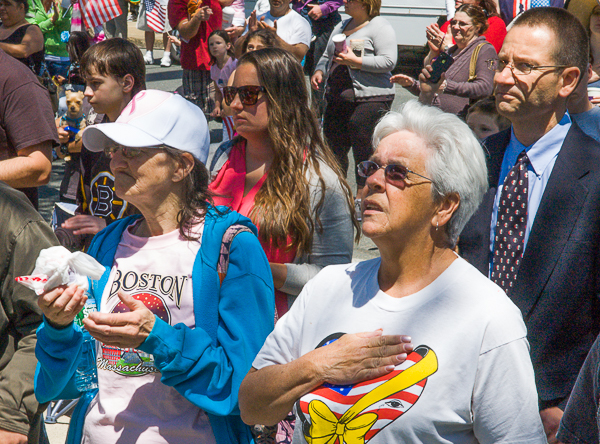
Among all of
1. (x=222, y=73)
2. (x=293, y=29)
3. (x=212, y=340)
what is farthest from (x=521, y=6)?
(x=212, y=340)

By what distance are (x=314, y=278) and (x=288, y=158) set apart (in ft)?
3.60

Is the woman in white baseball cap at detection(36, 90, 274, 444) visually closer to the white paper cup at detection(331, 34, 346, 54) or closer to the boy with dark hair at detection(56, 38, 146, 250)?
the boy with dark hair at detection(56, 38, 146, 250)

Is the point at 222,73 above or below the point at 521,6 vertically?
below

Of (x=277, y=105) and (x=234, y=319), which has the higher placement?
(x=277, y=105)

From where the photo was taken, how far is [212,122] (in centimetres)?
1062

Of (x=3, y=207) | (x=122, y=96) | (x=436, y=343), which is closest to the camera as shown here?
(x=436, y=343)

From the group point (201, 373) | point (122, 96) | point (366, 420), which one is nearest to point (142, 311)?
point (201, 373)

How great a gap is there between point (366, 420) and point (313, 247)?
1.28 m

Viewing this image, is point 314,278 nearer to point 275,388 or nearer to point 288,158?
point 275,388

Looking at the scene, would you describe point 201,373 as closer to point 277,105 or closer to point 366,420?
point 366,420

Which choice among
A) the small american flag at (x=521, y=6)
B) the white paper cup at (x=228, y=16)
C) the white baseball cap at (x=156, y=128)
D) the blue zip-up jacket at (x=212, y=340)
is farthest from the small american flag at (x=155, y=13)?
the blue zip-up jacket at (x=212, y=340)

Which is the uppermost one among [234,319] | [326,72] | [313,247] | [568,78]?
[568,78]

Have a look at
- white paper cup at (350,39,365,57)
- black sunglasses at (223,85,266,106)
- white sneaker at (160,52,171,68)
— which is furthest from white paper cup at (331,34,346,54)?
white sneaker at (160,52,171,68)

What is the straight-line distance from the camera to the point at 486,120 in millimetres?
4504
